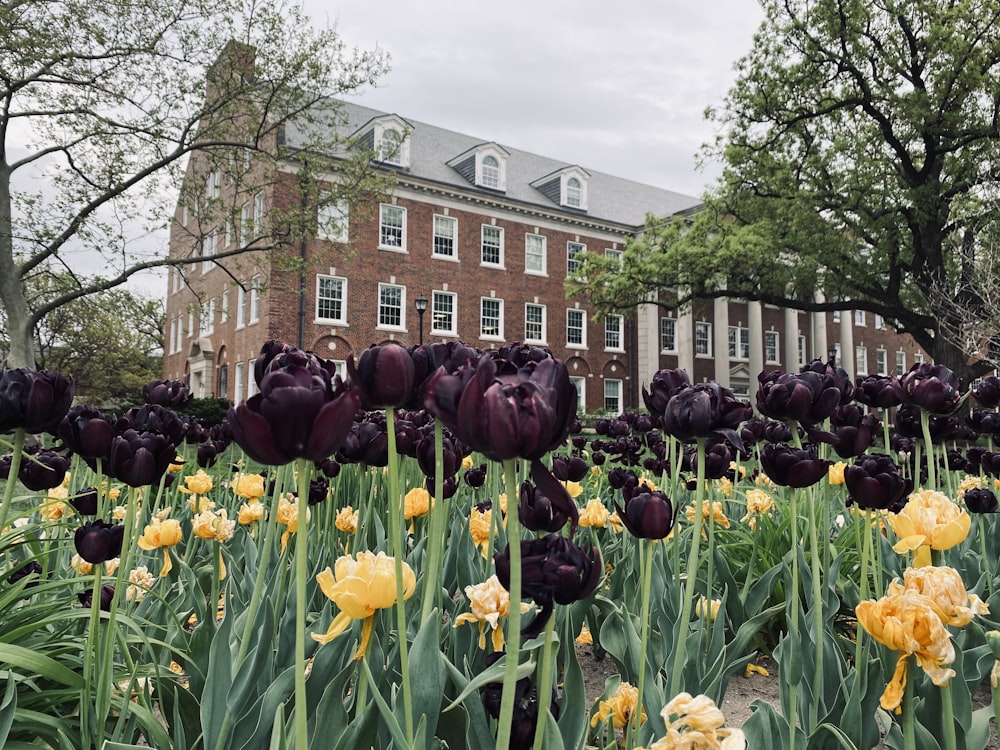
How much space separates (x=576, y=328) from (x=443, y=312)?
6.53 metres

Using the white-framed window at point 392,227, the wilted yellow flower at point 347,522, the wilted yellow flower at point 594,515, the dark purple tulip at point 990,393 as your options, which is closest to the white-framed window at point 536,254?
the white-framed window at point 392,227

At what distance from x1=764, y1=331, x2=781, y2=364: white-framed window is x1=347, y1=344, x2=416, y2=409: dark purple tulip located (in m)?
35.6

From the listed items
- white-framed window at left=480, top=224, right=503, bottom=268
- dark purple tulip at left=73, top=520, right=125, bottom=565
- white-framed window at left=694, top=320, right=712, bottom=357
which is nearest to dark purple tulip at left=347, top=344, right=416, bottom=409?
dark purple tulip at left=73, top=520, right=125, bottom=565

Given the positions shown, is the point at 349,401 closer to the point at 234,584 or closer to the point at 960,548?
the point at 234,584

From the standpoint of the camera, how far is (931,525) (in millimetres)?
1400

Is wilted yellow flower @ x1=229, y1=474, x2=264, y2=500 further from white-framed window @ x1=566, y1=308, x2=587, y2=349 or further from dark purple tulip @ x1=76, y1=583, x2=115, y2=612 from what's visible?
white-framed window @ x1=566, y1=308, x2=587, y2=349

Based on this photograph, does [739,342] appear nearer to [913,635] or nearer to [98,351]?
[98,351]

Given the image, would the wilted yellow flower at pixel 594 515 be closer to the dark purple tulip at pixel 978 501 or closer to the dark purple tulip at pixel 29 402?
the dark purple tulip at pixel 978 501

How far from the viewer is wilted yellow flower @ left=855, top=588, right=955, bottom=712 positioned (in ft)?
3.33

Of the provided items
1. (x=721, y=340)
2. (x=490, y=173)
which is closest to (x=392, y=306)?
(x=490, y=173)

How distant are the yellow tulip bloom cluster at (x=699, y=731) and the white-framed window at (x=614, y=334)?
92.3 ft

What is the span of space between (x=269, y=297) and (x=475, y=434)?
70.9 feet

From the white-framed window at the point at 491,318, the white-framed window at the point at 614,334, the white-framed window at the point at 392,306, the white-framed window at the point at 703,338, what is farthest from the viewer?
the white-framed window at the point at 703,338

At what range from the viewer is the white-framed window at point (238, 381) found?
76.4ft
